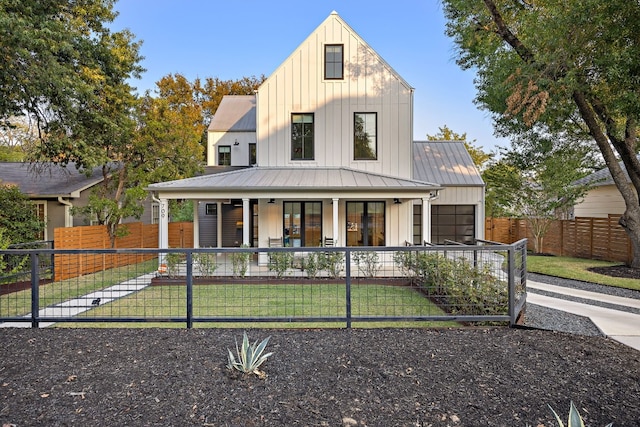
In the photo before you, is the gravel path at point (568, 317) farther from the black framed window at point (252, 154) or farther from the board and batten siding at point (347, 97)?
the black framed window at point (252, 154)

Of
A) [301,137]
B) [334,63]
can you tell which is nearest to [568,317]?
[301,137]

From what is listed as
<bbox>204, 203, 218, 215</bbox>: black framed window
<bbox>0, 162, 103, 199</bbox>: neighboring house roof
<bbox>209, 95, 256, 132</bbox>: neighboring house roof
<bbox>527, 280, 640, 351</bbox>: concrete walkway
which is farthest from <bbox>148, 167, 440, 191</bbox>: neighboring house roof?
<bbox>209, 95, 256, 132</bbox>: neighboring house roof

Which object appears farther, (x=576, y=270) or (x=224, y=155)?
(x=224, y=155)

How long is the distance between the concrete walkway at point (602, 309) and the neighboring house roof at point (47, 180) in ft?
44.9

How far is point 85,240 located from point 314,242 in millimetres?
7126

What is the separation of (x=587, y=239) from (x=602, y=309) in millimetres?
8275

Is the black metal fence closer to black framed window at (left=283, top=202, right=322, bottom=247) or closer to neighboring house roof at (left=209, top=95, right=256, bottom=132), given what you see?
black framed window at (left=283, top=202, right=322, bottom=247)

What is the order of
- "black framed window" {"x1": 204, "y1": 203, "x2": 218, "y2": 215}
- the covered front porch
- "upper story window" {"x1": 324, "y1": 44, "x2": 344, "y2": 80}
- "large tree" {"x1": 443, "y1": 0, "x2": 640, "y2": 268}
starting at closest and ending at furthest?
"large tree" {"x1": 443, "y1": 0, "x2": 640, "y2": 268} < the covered front porch < "upper story window" {"x1": 324, "y1": 44, "x2": 344, "y2": 80} < "black framed window" {"x1": 204, "y1": 203, "x2": 218, "y2": 215}

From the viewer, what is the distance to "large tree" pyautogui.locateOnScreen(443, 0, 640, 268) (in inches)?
302

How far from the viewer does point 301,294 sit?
7.97 m

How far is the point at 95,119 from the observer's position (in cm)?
1057

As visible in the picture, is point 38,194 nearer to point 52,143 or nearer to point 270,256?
point 52,143

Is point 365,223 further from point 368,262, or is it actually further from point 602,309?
point 602,309

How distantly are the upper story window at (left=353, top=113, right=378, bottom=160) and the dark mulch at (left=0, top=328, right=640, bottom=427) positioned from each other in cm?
835
